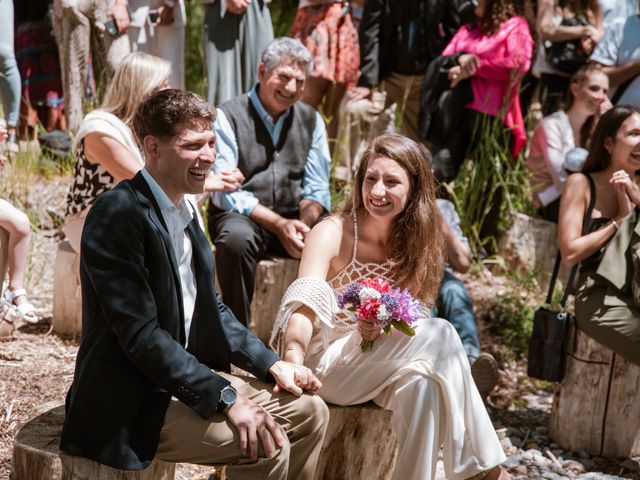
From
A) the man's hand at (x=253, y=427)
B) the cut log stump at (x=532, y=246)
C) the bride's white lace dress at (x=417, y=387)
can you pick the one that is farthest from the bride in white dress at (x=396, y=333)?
the cut log stump at (x=532, y=246)

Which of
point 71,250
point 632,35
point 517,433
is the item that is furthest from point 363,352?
point 632,35

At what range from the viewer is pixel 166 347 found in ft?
9.32

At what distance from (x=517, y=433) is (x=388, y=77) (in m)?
2.91

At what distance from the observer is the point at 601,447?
186 inches

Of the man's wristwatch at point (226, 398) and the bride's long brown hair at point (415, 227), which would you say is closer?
the man's wristwatch at point (226, 398)

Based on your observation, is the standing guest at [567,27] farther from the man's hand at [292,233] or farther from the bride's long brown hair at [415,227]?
the bride's long brown hair at [415,227]

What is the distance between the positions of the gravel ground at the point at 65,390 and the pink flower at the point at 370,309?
105 cm

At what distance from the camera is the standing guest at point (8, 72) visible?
5297 mm

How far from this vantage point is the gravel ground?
13.2 feet

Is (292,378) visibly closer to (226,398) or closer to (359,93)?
(226,398)

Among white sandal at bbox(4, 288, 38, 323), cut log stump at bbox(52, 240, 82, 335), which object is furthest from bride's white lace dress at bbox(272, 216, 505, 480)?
cut log stump at bbox(52, 240, 82, 335)

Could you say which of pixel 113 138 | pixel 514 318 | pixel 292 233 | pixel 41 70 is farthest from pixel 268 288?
pixel 41 70

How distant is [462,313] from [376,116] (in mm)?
2498

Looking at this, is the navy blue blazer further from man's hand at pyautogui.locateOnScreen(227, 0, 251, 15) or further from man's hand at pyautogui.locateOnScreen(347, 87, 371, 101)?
man's hand at pyautogui.locateOnScreen(347, 87, 371, 101)
